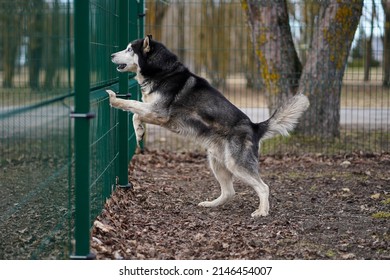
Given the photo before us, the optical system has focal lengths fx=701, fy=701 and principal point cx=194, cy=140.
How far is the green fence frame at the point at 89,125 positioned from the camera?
4.97m

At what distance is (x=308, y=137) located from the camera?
477 inches

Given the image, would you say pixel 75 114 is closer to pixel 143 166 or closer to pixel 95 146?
pixel 95 146

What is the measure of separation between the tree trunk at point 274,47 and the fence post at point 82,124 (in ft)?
24.7

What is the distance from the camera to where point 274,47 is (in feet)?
40.2

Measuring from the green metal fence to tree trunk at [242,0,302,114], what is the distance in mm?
4582

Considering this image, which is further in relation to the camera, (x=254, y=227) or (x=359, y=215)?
(x=359, y=215)

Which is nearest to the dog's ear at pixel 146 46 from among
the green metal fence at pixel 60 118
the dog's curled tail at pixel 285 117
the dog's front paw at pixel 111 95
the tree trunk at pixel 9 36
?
the green metal fence at pixel 60 118

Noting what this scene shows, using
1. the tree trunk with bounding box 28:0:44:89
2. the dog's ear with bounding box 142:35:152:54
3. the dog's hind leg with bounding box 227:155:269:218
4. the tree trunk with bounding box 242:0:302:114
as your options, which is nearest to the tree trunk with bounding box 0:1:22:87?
the tree trunk with bounding box 28:0:44:89

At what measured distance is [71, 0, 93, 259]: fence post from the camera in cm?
496

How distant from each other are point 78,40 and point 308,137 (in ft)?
25.3

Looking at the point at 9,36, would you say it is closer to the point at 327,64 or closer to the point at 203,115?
the point at 203,115

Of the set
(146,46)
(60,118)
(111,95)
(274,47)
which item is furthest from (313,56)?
(60,118)
